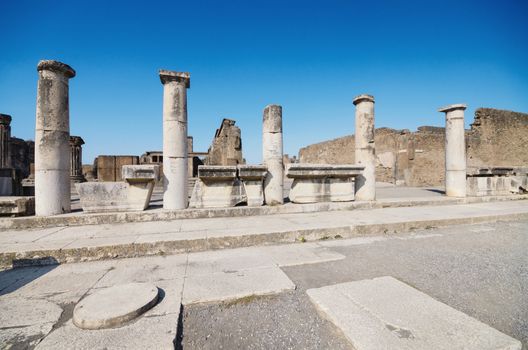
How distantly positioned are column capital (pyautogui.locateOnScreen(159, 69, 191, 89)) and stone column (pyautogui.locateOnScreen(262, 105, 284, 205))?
1861 mm

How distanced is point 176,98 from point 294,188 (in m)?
3.28

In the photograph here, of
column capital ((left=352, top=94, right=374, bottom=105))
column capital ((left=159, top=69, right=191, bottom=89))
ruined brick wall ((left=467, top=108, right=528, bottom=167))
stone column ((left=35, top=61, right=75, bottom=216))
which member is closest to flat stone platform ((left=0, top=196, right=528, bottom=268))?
stone column ((left=35, top=61, right=75, bottom=216))

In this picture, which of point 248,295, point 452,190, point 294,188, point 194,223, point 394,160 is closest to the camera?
point 248,295

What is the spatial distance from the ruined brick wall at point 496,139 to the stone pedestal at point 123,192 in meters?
18.1

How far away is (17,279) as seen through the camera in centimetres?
246

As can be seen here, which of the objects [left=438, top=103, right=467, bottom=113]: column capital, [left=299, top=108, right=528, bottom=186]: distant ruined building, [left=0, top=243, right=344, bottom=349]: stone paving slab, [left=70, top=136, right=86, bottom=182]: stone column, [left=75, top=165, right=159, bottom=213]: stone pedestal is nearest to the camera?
[left=0, top=243, right=344, bottom=349]: stone paving slab

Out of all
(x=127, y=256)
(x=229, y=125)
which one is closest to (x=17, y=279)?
(x=127, y=256)

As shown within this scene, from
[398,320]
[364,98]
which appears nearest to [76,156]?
Result: [364,98]

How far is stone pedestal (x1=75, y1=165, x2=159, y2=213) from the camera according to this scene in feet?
15.3

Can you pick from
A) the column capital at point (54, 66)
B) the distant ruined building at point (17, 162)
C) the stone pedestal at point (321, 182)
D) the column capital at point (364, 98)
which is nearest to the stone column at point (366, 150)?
the column capital at point (364, 98)

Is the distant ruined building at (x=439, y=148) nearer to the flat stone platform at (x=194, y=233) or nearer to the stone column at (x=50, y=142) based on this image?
the flat stone platform at (x=194, y=233)

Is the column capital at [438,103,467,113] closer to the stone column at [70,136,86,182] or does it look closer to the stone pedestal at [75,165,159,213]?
the stone pedestal at [75,165,159,213]

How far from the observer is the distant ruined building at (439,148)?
14.1 meters

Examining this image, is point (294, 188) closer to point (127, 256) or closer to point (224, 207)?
point (224, 207)
